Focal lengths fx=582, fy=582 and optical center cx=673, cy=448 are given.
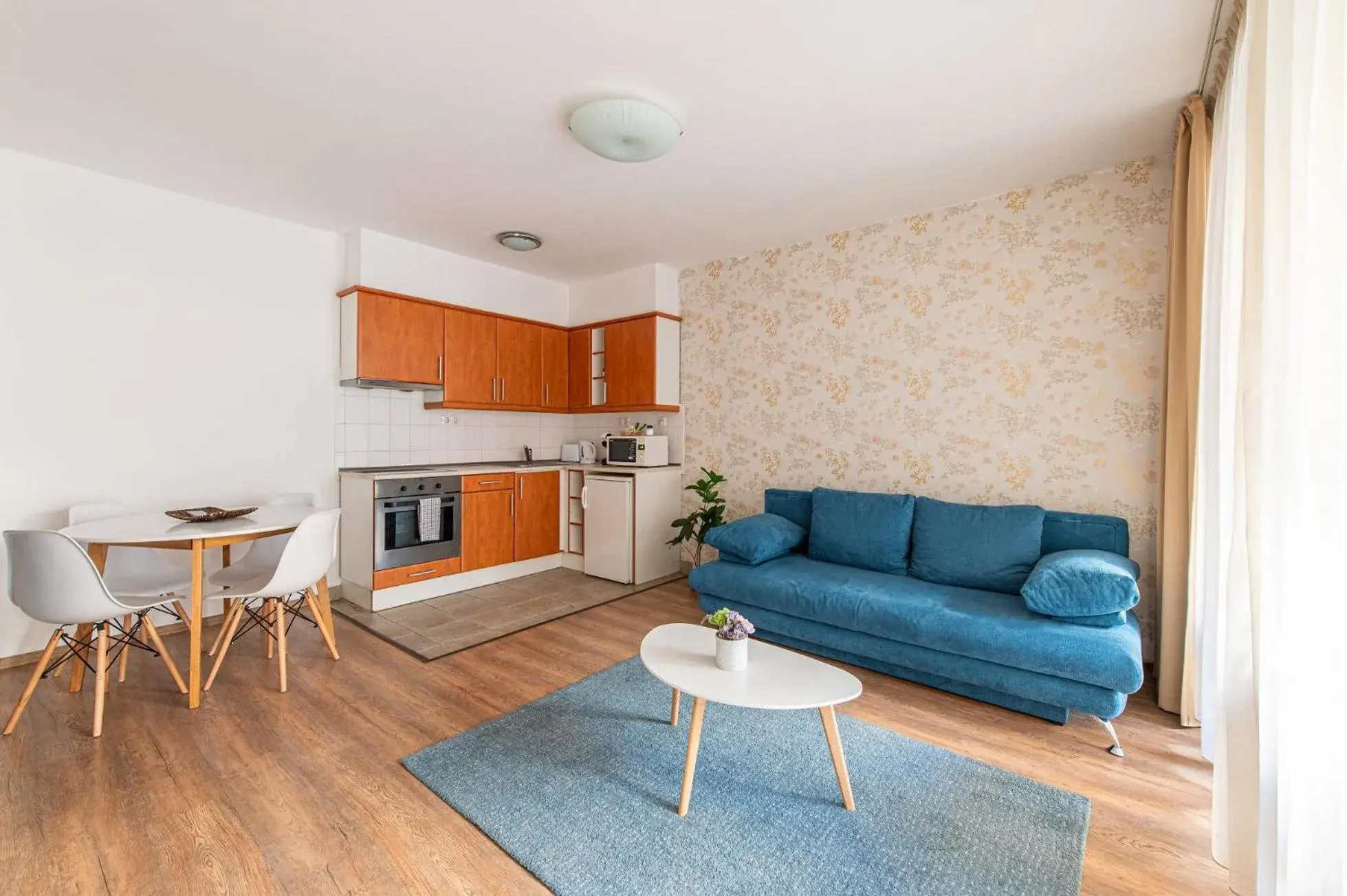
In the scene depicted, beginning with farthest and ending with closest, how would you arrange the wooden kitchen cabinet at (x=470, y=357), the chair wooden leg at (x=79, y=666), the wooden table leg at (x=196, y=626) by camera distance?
the wooden kitchen cabinet at (x=470, y=357) → the chair wooden leg at (x=79, y=666) → the wooden table leg at (x=196, y=626)

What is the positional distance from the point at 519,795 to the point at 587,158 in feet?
9.13

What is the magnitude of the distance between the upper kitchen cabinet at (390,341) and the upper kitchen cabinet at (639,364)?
1380mm

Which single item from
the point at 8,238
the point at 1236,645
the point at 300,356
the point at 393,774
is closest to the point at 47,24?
the point at 8,238

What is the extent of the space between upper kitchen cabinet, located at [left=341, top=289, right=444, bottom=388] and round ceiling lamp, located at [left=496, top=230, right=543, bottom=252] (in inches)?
29.2

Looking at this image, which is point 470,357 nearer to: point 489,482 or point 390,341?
point 390,341

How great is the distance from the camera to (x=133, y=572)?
9.77ft

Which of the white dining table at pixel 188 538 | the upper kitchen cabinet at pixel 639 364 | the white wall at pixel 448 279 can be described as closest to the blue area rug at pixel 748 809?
the white dining table at pixel 188 538

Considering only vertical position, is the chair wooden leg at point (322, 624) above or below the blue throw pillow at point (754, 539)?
below

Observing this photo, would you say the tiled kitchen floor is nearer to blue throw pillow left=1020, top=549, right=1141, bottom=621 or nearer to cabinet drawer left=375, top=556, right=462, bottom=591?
cabinet drawer left=375, top=556, right=462, bottom=591

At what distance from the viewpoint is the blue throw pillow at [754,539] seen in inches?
135

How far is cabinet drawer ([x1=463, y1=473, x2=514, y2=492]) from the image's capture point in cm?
430

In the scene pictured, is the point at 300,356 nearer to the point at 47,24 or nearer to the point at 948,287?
the point at 47,24

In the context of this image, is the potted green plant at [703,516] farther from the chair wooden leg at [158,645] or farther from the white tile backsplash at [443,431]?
the chair wooden leg at [158,645]

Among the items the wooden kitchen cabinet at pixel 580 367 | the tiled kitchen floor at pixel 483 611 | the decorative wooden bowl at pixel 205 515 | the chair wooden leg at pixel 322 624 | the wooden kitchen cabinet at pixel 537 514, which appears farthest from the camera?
the wooden kitchen cabinet at pixel 580 367
